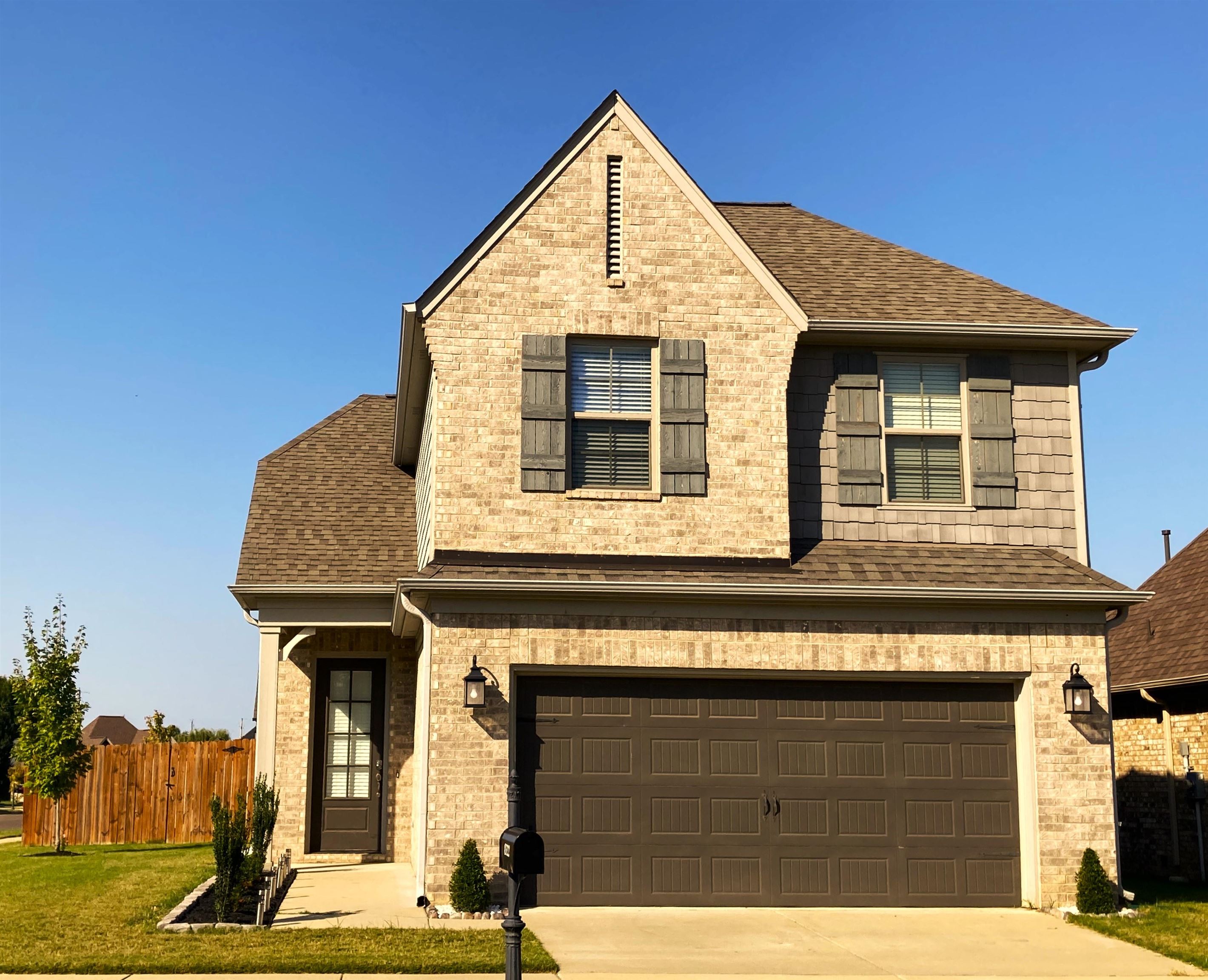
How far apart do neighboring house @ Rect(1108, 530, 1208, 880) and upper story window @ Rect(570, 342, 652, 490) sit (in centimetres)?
817

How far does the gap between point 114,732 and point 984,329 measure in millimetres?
68586

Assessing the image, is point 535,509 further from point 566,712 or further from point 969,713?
point 969,713

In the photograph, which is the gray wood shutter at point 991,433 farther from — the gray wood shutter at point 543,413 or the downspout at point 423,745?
the downspout at point 423,745

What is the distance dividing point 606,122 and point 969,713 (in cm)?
764

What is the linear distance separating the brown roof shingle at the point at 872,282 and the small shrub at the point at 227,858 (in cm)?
819

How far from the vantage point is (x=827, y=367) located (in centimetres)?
1425

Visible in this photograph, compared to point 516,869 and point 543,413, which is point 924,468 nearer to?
point 543,413

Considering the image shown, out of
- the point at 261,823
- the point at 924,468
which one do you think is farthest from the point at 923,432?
the point at 261,823

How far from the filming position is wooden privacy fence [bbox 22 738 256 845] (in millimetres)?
22469

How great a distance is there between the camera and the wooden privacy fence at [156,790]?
2247 centimetres

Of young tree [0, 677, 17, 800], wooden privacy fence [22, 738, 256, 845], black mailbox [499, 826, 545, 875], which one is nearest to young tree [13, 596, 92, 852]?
wooden privacy fence [22, 738, 256, 845]

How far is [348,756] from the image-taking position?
671 inches

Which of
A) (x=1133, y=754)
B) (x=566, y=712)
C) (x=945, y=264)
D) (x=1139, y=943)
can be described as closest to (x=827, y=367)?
(x=945, y=264)

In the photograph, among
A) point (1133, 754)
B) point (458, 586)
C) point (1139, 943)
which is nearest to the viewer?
point (1139, 943)
